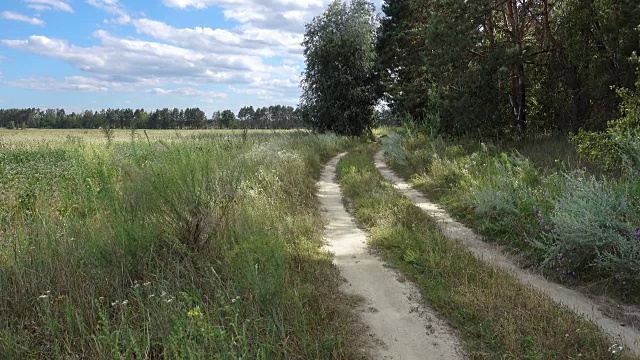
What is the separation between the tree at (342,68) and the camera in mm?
33469

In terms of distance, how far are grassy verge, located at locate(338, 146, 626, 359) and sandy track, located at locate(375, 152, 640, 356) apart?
282 mm

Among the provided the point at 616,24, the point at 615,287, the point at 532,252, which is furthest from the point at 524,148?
the point at 615,287

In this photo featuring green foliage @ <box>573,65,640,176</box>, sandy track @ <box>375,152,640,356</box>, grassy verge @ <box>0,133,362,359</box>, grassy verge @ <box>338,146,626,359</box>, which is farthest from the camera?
green foliage @ <box>573,65,640,176</box>

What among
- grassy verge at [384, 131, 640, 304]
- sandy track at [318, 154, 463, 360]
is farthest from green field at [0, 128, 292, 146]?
grassy verge at [384, 131, 640, 304]

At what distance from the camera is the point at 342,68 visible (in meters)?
33.8

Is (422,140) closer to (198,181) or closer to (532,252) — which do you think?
(532,252)

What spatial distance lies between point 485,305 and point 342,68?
31239mm

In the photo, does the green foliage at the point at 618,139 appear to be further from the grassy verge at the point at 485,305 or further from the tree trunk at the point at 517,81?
the tree trunk at the point at 517,81

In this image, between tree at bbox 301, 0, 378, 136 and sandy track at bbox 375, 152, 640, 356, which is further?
tree at bbox 301, 0, 378, 136

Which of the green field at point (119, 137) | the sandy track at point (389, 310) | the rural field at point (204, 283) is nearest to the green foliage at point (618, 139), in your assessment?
the rural field at point (204, 283)

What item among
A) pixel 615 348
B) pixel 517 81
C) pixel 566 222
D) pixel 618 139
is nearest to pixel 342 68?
pixel 517 81

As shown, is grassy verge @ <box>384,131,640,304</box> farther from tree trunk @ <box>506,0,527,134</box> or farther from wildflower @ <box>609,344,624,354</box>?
tree trunk @ <box>506,0,527,134</box>

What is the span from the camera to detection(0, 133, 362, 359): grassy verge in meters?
3.38

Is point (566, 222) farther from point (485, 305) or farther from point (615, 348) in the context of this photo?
point (615, 348)
